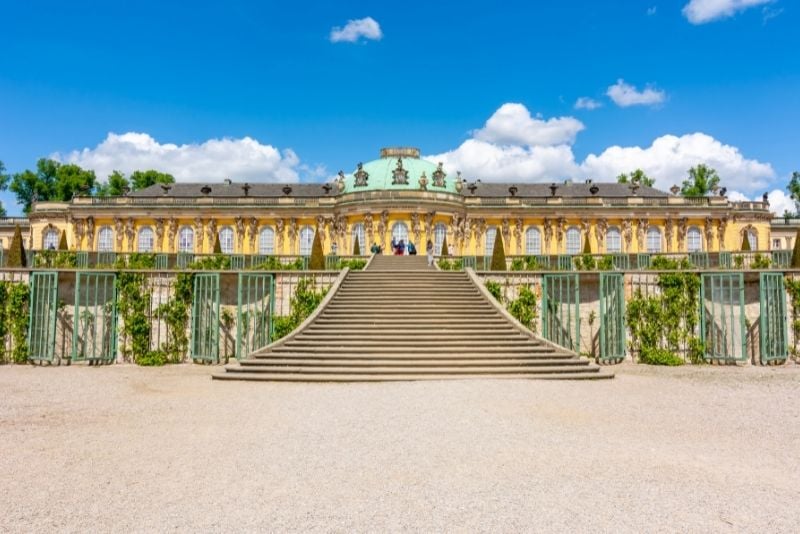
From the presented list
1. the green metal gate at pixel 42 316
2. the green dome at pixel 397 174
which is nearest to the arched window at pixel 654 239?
the green dome at pixel 397 174

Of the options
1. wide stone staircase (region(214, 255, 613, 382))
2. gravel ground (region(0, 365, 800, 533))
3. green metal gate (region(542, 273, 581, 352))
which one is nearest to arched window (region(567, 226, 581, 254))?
green metal gate (region(542, 273, 581, 352))

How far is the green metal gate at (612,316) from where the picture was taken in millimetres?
18219

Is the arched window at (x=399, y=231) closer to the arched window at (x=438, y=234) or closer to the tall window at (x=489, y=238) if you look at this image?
the arched window at (x=438, y=234)

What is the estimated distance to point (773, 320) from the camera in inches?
722

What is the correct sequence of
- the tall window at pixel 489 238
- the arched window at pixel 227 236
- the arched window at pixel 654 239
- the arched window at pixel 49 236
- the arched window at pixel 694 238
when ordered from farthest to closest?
1. the arched window at pixel 49 236
2. the arched window at pixel 227 236
3. the arched window at pixel 694 238
4. the arched window at pixel 654 239
5. the tall window at pixel 489 238

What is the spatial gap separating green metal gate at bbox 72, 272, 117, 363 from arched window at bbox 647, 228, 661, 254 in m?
42.5

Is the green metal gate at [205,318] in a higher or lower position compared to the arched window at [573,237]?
lower

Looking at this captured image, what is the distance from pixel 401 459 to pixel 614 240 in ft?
148

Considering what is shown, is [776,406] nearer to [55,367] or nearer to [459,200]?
[55,367]

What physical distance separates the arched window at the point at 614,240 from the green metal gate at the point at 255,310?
120ft

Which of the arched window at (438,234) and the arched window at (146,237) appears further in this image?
Result: the arched window at (146,237)

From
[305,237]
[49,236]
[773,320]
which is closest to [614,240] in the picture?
[305,237]

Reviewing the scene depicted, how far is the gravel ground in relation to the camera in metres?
5.77

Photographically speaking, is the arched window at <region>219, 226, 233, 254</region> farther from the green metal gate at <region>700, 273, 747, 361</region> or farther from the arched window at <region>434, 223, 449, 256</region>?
the green metal gate at <region>700, 273, 747, 361</region>
